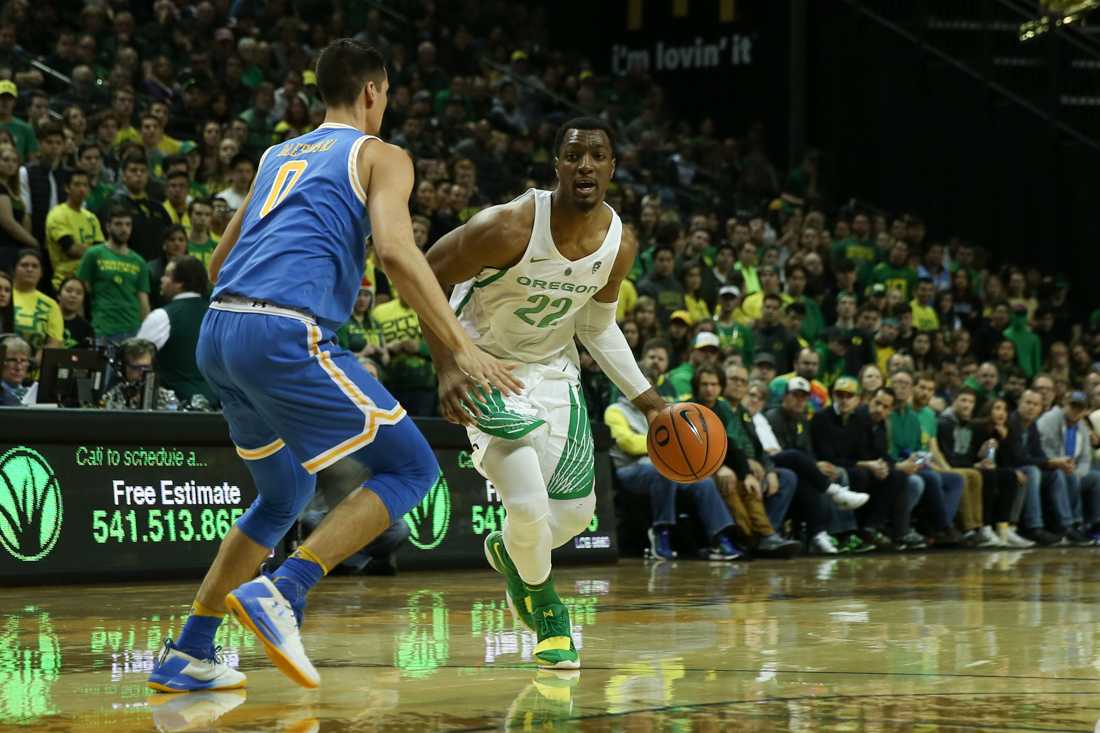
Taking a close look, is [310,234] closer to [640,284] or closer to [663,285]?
[640,284]

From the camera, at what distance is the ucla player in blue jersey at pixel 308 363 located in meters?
4.77

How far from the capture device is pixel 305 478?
16.9 ft

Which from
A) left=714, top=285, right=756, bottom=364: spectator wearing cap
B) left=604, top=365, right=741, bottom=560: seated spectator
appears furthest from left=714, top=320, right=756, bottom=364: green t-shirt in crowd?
left=604, top=365, right=741, bottom=560: seated spectator

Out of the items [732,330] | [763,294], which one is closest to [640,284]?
[732,330]

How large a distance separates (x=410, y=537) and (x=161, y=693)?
6.51 metres

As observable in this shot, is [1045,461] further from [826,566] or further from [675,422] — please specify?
[675,422]

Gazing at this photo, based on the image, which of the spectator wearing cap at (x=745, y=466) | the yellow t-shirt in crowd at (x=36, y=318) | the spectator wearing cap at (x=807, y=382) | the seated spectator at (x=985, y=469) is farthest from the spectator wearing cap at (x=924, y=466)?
the yellow t-shirt in crowd at (x=36, y=318)

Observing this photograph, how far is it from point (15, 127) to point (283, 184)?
31.4 feet

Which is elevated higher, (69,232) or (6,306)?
(69,232)

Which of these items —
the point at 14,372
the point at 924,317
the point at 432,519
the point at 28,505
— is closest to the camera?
the point at 28,505

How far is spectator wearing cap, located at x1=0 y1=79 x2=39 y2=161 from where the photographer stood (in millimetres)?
13500

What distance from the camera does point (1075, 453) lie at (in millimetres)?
17281

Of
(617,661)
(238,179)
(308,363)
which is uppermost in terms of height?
(238,179)

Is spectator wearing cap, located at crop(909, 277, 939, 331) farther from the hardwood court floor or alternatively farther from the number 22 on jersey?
the number 22 on jersey
